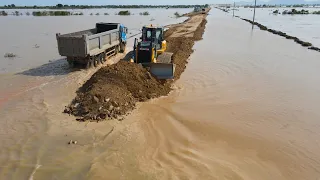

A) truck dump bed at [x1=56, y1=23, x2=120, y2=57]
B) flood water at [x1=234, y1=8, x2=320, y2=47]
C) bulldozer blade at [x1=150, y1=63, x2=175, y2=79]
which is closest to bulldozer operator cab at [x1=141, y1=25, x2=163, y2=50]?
bulldozer blade at [x1=150, y1=63, x2=175, y2=79]

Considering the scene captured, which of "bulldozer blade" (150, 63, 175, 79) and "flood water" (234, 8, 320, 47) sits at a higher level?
"flood water" (234, 8, 320, 47)

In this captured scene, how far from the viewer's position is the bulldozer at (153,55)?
11.2 meters

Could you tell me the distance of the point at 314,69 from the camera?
15164mm

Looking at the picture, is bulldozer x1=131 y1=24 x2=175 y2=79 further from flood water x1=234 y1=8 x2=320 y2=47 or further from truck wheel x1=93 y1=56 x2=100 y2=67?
flood water x1=234 y1=8 x2=320 y2=47

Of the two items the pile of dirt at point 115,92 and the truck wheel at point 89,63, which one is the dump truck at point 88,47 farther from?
the pile of dirt at point 115,92

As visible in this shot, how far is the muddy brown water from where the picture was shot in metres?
5.89

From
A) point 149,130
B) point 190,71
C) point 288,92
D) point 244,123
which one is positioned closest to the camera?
point 149,130

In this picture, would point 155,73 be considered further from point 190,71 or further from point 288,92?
point 288,92

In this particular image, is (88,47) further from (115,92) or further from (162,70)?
(115,92)

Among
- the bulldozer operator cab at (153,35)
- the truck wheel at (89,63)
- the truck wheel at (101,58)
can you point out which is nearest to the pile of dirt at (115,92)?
the bulldozer operator cab at (153,35)

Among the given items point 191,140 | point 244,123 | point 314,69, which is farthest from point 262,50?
point 191,140

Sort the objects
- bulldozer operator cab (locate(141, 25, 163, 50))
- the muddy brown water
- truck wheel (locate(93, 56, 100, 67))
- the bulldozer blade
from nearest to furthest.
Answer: the muddy brown water
the bulldozer blade
bulldozer operator cab (locate(141, 25, 163, 50))
truck wheel (locate(93, 56, 100, 67))

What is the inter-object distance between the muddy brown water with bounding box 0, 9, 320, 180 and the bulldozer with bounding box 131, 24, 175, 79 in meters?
0.99

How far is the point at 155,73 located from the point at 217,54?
886 centimetres
